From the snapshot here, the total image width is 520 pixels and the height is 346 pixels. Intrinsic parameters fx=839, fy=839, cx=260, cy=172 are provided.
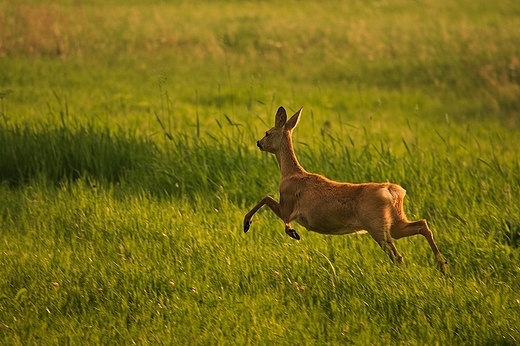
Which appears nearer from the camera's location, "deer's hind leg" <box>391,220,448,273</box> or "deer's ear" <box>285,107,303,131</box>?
"deer's hind leg" <box>391,220,448,273</box>

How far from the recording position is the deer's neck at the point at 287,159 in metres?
6.63

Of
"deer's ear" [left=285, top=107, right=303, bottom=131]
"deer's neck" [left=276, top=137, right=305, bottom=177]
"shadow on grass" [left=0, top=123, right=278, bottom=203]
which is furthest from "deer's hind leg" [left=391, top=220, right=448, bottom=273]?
"shadow on grass" [left=0, top=123, right=278, bottom=203]

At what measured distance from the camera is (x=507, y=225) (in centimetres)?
692

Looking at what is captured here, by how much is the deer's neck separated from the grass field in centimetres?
59

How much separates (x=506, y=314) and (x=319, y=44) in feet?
43.6

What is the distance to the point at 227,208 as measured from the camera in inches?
293

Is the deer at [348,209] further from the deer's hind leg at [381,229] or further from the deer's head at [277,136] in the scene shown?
the deer's head at [277,136]

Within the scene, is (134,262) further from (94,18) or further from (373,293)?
(94,18)

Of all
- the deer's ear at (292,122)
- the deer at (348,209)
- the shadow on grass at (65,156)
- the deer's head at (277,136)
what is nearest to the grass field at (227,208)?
the shadow on grass at (65,156)

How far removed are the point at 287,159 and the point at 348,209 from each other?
3.30 feet

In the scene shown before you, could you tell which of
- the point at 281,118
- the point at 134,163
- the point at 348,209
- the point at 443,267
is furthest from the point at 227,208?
the point at 443,267

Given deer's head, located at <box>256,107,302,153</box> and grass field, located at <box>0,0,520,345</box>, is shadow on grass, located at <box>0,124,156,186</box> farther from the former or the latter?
deer's head, located at <box>256,107,302,153</box>

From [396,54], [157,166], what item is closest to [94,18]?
[396,54]

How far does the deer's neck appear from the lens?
6.63 m
